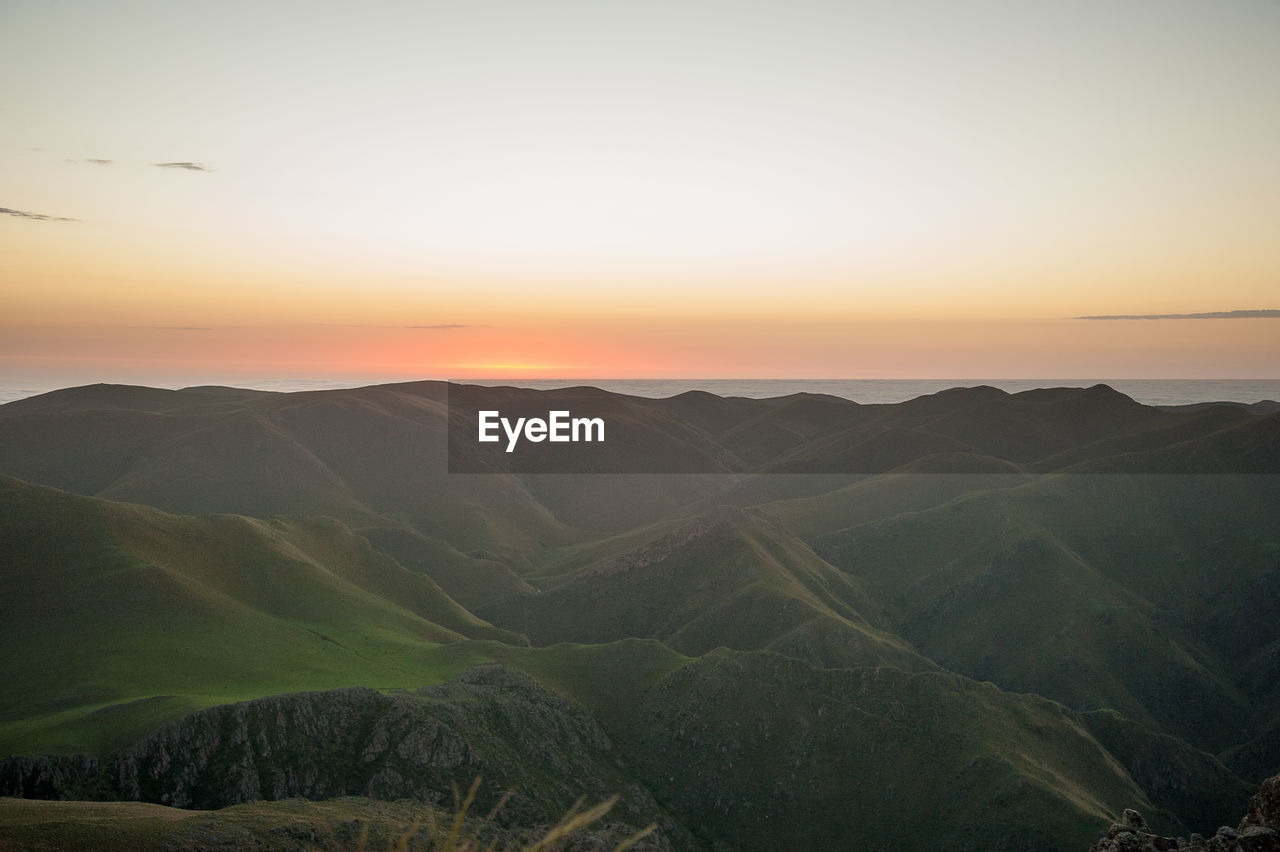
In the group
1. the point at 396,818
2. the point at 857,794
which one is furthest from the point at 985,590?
the point at 396,818

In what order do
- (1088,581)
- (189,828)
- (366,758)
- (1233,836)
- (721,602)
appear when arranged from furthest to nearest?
(1088,581) < (721,602) < (366,758) < (189,828) < (1233,836)

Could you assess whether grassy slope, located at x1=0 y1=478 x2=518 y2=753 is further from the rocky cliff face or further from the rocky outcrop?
the rocky outcrop

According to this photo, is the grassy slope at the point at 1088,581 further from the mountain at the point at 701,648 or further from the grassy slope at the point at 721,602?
the grassy slope at the point at 721,602

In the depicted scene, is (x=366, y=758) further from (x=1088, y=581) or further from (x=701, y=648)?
(x=1088, y=581)

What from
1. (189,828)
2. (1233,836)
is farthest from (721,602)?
(1233,836)

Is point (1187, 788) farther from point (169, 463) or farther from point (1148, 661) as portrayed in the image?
point (169, 463)

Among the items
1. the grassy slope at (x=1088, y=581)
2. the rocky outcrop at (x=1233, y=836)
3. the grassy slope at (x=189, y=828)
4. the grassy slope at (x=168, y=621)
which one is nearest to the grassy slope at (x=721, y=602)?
the grassy slope at (x=1088, y=581)
